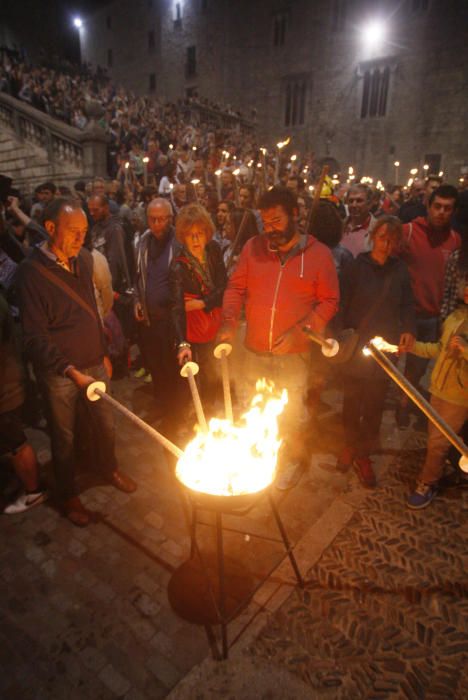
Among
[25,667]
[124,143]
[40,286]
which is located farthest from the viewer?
[124,143]

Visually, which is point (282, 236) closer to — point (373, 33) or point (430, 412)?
point (430, 412)

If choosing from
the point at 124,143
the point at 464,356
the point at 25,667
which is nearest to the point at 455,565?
the point at 464,356

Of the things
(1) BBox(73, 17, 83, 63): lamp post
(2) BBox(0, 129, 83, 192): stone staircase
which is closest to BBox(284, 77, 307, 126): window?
(2) BBox(0, 129, 83, 192): stone staircase

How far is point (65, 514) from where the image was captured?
414cm

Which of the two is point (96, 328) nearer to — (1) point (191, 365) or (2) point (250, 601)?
(1) point (191, 365)

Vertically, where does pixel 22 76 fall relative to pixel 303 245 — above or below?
above

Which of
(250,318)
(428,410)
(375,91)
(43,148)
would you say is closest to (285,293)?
(250,318)

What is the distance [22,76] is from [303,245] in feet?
67.1

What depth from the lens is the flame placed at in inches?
104

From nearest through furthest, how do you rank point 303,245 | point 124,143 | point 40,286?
point 40,286 → point 303,245 → point 124,143

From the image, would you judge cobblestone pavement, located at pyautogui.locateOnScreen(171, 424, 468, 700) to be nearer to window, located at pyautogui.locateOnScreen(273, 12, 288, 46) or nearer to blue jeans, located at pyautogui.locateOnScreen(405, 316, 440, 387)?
blue jeans, located at pyautogui.locateOnScreen(405, 316, 440, 387)

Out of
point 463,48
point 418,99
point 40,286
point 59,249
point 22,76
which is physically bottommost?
point 40,286

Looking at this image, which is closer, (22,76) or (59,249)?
(59,249)

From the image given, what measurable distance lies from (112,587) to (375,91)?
1512 inches
